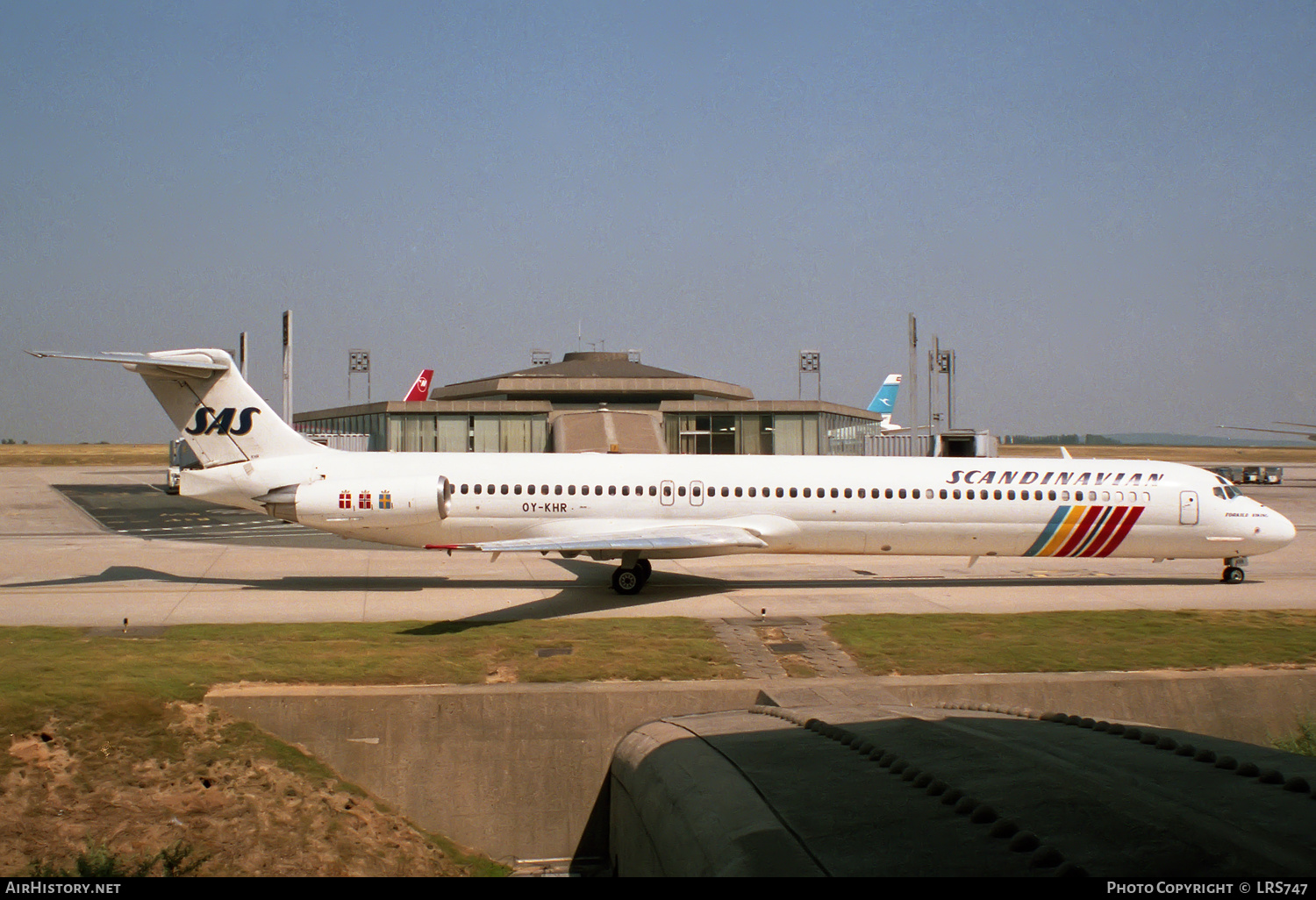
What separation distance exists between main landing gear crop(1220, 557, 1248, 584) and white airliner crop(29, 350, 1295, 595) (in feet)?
3.16

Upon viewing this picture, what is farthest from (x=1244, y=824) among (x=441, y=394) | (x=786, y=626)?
(x=441, y=394)

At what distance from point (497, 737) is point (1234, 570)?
19.8m

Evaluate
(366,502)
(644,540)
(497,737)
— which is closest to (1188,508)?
(644,540)

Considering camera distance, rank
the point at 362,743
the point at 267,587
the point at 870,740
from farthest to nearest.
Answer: the point at 267,587 → the point at 362,743 → the point at 870,740

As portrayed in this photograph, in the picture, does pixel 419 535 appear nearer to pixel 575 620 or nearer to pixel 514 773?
pixel 575 620

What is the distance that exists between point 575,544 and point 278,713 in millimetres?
8300

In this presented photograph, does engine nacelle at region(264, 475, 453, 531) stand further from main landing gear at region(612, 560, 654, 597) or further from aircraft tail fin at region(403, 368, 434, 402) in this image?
aircraft tail fin at region(403, 368, 434, 402)

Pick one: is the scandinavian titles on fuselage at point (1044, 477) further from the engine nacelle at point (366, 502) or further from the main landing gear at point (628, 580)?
the engine nacelle at point (366, 502)

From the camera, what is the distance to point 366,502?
2077cm

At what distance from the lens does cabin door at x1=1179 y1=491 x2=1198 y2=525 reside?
22.3 metres

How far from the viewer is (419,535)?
2136 centimetres

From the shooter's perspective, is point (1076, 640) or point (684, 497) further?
point (684, 497)

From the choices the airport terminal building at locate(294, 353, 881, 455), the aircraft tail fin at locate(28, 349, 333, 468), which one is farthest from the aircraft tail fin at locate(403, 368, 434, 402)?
the aircraft tail fin at locate(28, 349, 333, 468)

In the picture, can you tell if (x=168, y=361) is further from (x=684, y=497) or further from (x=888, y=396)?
(x=888, y=396)
